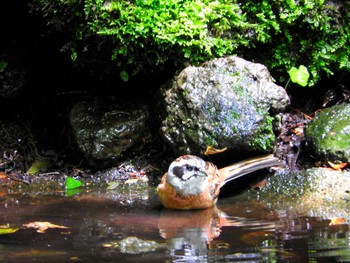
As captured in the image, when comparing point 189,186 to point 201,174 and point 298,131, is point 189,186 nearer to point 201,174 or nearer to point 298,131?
point 201,174

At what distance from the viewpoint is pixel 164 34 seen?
4258 mm

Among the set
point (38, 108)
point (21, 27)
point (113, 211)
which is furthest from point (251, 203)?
point (21, 27)

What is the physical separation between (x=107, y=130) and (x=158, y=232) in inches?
74.1

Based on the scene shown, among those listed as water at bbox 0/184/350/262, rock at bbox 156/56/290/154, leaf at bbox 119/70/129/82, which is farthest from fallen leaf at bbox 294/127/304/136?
leaf at bbox 119/70/129/82

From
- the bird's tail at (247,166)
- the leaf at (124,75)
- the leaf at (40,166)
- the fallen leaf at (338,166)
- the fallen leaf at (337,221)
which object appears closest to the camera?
the fallen leaf at (337,221)

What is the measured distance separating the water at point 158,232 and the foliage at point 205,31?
1455mm

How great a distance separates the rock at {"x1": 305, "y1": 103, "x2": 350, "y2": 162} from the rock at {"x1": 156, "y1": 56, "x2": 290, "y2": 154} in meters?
0.48

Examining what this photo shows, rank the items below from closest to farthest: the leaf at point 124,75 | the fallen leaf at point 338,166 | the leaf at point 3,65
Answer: the fallen leaf at point 338,166 → the leaf at point 124,75 → the leaf at point 3,65

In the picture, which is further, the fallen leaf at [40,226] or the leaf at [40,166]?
the leaf at [40,166]

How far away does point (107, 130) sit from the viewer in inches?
182

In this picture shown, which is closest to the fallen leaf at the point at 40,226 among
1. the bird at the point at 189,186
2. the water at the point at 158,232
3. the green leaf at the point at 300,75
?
the water at the point at 158,232

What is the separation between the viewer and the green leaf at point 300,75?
4617 mm

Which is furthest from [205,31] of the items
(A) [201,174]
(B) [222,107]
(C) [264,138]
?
(A) [201,174]

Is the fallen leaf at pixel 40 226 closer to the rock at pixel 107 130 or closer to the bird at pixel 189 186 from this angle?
the bird at pixel 189 186
